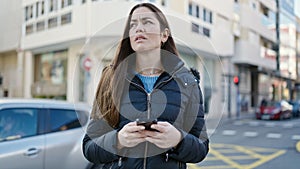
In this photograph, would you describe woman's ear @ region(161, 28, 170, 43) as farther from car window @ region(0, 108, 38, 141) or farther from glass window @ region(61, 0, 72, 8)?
glass window @ region(61, 0, 72, 8)

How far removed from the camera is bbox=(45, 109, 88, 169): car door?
3.14 m

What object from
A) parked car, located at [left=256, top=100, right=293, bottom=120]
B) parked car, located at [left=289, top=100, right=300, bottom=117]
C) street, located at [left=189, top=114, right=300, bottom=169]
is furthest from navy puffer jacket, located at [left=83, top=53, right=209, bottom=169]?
parked car, located at [left=289, top=100, right=300, bottom=117]

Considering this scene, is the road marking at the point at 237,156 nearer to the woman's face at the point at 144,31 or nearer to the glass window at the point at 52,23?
the woman's face at the point at 144,31

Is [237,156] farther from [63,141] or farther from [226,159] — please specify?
[63,141]

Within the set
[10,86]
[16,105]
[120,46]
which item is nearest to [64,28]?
[10,86]

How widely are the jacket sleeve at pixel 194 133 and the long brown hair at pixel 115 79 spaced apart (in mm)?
220

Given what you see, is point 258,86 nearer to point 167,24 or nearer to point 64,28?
point 64,28

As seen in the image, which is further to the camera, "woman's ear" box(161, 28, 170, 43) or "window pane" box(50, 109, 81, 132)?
"window pane" box(50, 109, 81, 132)

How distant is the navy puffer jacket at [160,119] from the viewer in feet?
3.69

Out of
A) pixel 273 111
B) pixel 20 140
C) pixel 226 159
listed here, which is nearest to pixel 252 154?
pixel 226 159

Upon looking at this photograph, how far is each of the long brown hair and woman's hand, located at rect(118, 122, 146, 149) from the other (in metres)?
0.14

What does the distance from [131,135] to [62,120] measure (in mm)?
2616

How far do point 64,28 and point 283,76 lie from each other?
19.5 m

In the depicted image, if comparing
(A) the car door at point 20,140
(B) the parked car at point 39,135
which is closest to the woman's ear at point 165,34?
(B) the parked car at point 39,135
